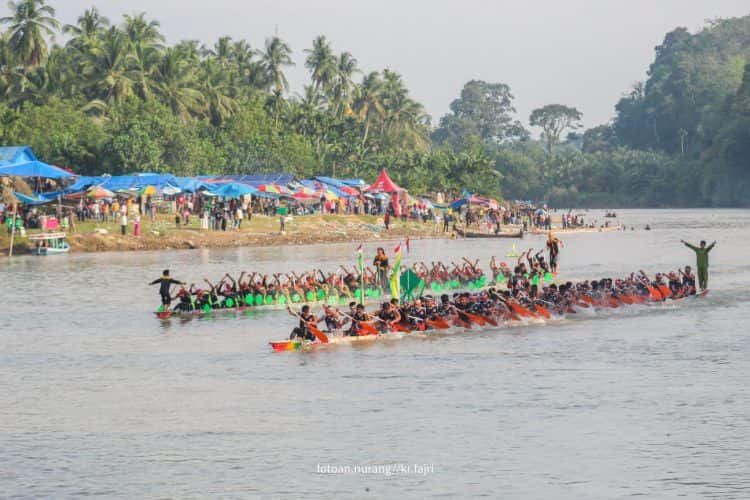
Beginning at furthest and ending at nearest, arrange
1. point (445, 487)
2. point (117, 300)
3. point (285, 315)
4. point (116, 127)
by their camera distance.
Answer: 1. point (116, 127)
2. point (117, 300)
3. point (285, 315)
4. point (445, 487)

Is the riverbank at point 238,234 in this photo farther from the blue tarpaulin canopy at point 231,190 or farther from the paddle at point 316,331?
the paddle at point 316,331

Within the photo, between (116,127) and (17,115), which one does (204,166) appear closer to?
(116,127)

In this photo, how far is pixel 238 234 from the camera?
8062 centimetres

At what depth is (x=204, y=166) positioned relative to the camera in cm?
9650

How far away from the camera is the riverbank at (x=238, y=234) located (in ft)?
241

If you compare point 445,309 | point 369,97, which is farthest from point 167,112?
point 445,309

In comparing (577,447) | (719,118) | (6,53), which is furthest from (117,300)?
(719,118)

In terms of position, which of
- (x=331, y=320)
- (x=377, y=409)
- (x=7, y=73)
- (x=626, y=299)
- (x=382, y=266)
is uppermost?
(x=7, y=73)

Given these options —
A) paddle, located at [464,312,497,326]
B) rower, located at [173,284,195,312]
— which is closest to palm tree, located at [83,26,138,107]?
rower, located at [173,284,195,312]

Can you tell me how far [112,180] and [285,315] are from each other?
38658mm

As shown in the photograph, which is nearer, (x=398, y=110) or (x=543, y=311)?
(x=543, y=311)

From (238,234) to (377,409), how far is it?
55991mm

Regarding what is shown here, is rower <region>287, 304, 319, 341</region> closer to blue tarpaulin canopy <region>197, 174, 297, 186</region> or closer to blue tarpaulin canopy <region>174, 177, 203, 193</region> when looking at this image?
blue tarpaulin canopy <region>174, 177, 203, 193</region>

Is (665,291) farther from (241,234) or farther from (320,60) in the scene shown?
(320,60)
